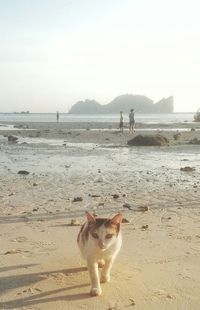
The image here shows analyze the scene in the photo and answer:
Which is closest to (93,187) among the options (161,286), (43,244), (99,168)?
(99,168)

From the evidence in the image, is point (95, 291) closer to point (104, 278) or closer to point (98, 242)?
point (104, 278)

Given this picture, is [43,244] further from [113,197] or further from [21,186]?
[21,186]

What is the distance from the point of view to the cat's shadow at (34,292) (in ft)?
16.5

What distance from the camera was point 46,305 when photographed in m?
5.01

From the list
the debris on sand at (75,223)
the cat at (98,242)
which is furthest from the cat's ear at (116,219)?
the debris on sand at (75,223)

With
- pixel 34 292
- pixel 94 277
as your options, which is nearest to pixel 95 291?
pixel 94 277

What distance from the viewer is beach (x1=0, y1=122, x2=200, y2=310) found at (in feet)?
17.2

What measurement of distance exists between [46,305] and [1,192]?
23.3 ft

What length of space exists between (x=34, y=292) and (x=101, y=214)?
4274mm

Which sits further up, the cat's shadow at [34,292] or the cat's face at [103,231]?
the cat's face at [103,231]

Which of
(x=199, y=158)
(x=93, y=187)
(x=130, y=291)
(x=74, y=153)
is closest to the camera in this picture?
(x=130, y=291)

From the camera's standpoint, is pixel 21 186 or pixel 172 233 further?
pixel 21 186

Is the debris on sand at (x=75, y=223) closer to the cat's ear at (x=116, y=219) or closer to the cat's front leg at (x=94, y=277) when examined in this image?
the cat's front leg at (x=94, y=277)

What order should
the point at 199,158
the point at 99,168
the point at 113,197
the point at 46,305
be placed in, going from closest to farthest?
the point at 46,305 → the point at 113,197 → the point at 99,168 → the point at 199,158
